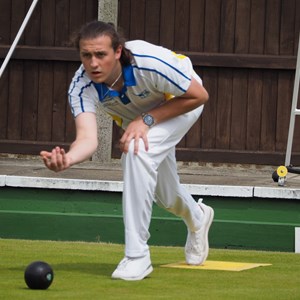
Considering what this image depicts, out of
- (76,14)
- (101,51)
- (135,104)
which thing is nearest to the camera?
(101,51)

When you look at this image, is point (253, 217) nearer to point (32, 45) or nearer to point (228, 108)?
point (228, 108)

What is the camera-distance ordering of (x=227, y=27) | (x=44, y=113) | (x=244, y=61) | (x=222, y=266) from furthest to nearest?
(x=44, y=113) < (x=227, y=27) < (x=244, y=61) < (x=222, y=266)

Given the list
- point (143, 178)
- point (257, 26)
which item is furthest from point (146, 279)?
point (257, 26)

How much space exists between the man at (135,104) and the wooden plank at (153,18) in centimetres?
530

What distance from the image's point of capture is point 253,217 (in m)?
9.77

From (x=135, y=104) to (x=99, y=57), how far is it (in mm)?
419

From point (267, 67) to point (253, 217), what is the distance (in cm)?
234

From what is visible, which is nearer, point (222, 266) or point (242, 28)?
point (222, 266)

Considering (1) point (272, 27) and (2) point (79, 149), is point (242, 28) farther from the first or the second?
(2) point (79, 149)

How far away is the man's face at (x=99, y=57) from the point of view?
6.36m

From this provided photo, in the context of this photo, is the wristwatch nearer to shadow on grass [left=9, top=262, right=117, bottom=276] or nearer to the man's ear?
the man's ear

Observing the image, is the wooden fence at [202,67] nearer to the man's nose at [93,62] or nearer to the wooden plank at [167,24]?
the wooden plank at [167,24]

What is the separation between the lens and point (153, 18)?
12000mm

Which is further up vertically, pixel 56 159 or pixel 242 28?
pixel 242 28
